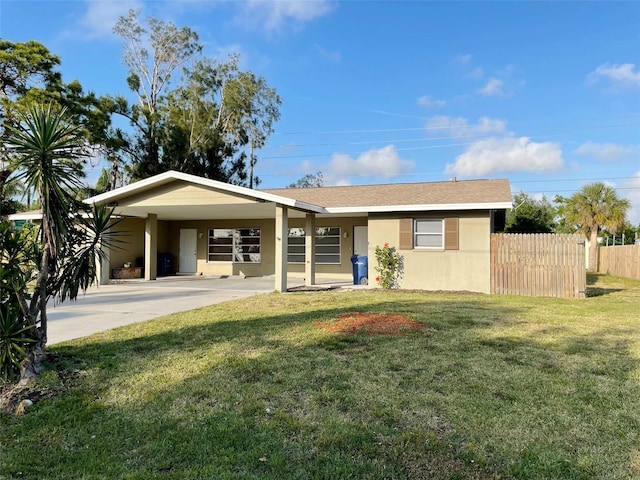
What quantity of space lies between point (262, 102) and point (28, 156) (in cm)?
2985

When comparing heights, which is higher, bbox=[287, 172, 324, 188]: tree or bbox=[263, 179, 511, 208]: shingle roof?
bbox=[287, 172, 324, 188]: tree

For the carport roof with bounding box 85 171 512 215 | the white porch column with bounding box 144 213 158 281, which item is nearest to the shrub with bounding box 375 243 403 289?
the carport roof with bounding box 85 171 512 215

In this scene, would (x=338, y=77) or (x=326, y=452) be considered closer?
(x=326, y=452)

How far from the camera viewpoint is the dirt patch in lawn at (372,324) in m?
6.83

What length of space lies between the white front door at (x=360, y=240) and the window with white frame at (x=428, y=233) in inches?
144

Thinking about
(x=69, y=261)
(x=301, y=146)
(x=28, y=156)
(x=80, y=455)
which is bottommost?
(x=80, y=455)

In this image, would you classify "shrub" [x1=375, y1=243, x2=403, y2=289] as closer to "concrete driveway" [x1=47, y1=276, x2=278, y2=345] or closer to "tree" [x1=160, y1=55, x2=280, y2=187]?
"concrete driveway" [x1=47, y1=276, x2=278, y2=345]

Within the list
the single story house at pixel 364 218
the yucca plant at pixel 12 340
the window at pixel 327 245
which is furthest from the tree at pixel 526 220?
the yucca plant at pixel 12 340

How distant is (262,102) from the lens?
3272 cm

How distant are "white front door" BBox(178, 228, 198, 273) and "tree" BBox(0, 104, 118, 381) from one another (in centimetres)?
1481

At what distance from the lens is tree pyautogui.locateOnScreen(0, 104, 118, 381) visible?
180 inches

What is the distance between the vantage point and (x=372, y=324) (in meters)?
7.30

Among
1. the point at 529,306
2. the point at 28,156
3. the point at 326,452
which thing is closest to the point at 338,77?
the point at 529,306

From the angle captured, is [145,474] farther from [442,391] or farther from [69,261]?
[69,261]
